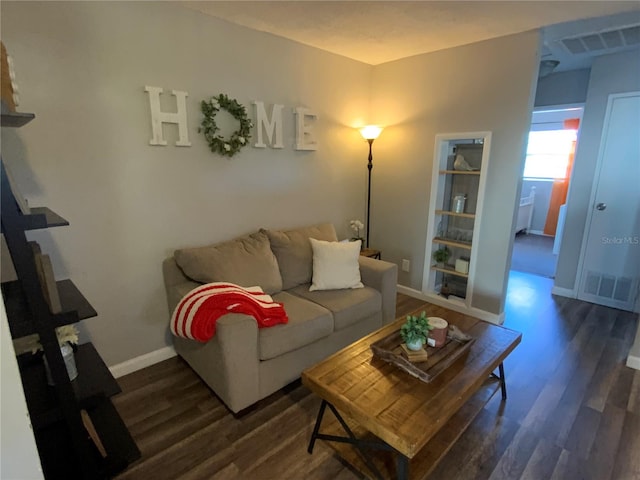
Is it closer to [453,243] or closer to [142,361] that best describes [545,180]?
[453,243]

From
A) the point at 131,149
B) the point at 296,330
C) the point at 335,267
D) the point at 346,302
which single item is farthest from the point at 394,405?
the point at 131,149

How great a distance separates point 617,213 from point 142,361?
433 centimetres

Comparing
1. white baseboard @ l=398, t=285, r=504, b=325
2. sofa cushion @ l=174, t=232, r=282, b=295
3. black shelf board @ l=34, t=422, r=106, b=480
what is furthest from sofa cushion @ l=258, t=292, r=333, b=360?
white baseboard @ l=398, t=285, r=504, b=325

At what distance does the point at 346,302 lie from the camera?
2.40 m

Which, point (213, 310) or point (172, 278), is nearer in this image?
point (213, 310)

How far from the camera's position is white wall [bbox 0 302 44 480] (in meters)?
0.65

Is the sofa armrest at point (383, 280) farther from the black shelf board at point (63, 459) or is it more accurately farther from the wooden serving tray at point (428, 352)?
the black shelf board at point (63, 459)

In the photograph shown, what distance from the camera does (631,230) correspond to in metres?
3.24

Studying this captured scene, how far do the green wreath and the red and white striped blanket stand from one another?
1.03 metres

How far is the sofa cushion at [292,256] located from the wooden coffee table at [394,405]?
906 millimetres

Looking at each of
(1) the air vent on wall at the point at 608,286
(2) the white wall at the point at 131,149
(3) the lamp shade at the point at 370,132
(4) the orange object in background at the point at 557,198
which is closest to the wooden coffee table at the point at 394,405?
(2) the white wall at the point at 131,149

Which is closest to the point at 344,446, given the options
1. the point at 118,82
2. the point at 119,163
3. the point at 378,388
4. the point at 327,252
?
the point at 378,388

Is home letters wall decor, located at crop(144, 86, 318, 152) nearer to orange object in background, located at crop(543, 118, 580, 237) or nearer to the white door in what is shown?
the white door

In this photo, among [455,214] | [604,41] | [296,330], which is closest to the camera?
[296,330]
